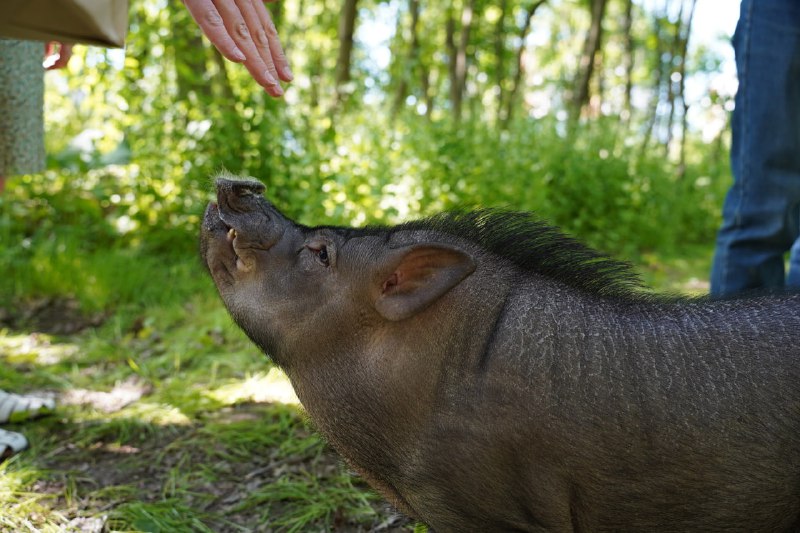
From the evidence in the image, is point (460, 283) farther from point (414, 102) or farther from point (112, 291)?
point (414, 102)

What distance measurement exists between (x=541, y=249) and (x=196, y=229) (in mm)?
4949

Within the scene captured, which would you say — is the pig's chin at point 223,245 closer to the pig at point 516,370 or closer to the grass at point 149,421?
the pig at point 516,370

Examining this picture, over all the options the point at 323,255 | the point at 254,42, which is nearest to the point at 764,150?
the point at 323,255

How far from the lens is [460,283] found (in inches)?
96.5

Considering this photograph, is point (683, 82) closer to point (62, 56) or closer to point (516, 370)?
point (62, 56)

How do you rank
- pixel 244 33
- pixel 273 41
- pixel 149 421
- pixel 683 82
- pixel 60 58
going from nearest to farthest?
pixel 244 33
pixel 273 41
pixel 60 58
pixel 149 421
pixel 683 82

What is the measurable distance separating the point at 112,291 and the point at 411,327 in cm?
451

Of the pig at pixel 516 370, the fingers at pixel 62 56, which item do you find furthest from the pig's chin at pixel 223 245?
the fingers at pixel 62 56

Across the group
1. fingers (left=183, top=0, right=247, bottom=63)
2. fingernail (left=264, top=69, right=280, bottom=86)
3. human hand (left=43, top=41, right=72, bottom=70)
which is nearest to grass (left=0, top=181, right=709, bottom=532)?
fingernail (left=264, top=69, right=280, bottom=86)

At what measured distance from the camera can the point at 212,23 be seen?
8.09 ft

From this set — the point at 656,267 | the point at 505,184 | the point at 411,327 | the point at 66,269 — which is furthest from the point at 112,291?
the point at 656,267

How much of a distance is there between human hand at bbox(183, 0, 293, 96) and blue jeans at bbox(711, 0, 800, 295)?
214 centimetres

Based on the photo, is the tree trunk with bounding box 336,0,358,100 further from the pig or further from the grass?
the pig

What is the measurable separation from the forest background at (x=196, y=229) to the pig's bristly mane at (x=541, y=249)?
0.63 ft
